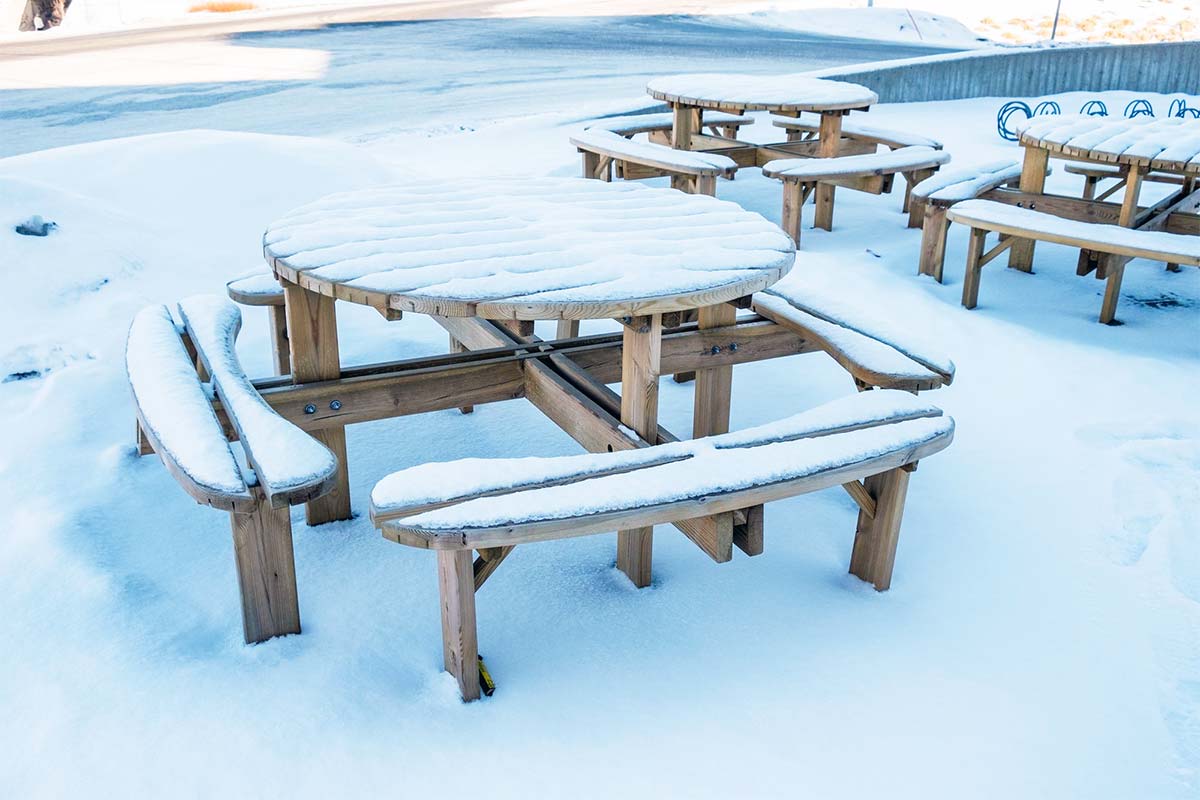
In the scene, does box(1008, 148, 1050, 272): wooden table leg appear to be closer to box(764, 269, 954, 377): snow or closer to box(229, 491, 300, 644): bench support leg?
box(764, 269, 954, 377): snow

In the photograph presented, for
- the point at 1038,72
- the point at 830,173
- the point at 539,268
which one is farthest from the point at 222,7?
the point at 539,268

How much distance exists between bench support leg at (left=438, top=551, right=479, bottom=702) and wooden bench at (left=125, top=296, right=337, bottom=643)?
1.07ft

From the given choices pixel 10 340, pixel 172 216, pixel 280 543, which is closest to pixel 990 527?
pixel 280 543

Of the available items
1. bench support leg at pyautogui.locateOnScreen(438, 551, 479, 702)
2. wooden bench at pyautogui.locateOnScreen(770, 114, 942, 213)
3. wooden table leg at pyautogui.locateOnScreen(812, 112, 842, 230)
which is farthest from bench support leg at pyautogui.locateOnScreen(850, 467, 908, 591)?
wooden bench at pyautogui.locateOnScreen(770, 114, 942, 213)

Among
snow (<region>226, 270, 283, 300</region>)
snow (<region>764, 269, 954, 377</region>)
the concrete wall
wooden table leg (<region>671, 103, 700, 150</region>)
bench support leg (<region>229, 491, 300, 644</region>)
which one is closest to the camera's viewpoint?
bench support leg (<region>229, 491, 300, 644</region>)

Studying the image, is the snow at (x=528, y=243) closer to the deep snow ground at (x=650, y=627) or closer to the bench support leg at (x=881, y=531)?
the bench support leg at (x=881, y=531)

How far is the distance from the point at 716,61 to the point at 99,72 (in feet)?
31.0

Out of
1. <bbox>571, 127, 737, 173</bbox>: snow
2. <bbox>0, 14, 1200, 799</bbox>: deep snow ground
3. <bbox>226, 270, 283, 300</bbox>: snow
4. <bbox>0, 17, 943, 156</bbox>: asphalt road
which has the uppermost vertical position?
<bbox>226, 270, 283, 300</bbox>: snow

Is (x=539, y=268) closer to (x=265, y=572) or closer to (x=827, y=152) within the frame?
(x=265, y=572)

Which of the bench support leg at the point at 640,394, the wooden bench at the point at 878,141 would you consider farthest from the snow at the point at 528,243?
the wooden bench at the point at 878,141

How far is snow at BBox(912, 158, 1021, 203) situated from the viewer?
5.64 meters

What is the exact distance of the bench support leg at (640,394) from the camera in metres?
2.82

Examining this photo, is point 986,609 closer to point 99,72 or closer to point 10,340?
point 10,340

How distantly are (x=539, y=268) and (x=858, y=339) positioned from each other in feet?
3.61
